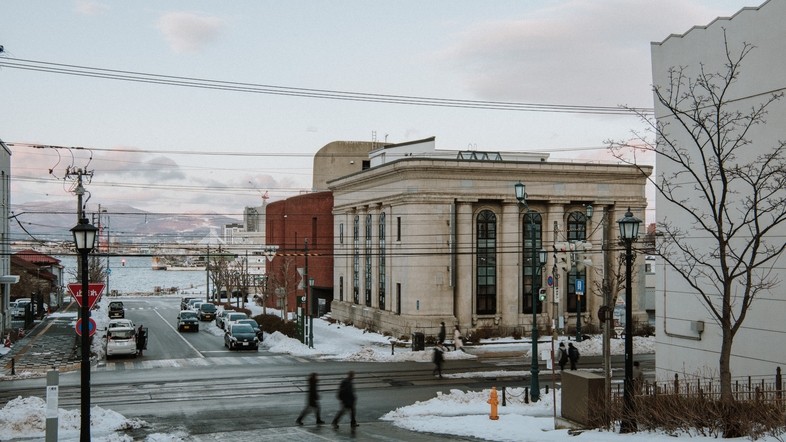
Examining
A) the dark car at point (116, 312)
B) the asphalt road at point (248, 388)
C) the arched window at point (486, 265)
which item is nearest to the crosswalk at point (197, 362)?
the asphalt road at point (248, 388)

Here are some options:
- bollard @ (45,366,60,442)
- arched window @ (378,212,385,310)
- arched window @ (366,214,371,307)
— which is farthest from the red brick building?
bollard @ (45,366,60,442)

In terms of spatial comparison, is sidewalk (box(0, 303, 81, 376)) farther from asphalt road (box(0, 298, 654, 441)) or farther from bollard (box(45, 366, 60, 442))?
bollard (box(45, 366, 60, 442))

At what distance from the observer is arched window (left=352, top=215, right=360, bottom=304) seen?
2223 inches

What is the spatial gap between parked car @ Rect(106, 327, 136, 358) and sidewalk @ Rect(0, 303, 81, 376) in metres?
1.71

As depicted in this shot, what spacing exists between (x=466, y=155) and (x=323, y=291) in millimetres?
21850

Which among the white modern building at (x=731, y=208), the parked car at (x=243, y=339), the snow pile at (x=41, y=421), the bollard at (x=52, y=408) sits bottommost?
the parked car at (x=243, y=339)

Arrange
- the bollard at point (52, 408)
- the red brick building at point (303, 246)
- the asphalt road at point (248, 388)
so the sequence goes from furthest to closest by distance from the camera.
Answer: the red brick building at point (303, 246) → the asphalt road at point (248, 388) → the bollard at point (52, 408)

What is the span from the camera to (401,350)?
41312 millimetres

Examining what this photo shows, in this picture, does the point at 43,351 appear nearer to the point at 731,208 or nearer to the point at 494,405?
the point at 494,405

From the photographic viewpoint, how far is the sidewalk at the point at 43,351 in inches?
1331

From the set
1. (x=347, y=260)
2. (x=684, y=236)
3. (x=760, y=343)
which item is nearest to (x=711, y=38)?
(x=684, y=236)

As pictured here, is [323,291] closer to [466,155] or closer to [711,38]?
[466,155]

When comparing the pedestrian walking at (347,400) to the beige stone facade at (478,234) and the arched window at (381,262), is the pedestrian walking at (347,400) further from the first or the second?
the arched window at (381,262)

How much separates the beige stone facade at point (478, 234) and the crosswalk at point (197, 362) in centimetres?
1073
